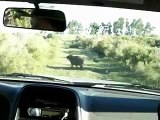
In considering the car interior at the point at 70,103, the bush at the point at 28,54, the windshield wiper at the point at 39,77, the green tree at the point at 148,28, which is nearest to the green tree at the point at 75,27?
the bush at the point at 28,54

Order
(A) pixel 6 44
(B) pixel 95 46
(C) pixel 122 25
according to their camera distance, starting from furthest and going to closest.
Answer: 1. (A) pixel 6 44
2. (B) pixel 95 46
3. (C) pixel 122 25

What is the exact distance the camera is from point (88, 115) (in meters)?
5.48

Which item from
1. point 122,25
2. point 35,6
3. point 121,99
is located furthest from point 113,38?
point 35,6

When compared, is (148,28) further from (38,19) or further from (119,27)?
(38,19)

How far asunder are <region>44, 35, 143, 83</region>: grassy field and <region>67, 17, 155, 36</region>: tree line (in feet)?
1.14

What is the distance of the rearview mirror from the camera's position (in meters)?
4.99

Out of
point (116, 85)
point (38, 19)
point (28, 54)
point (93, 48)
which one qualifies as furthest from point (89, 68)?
point (38, 19)

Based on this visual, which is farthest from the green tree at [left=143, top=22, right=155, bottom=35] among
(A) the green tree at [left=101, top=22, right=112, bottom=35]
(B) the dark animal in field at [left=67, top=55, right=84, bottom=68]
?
(B) the dark animal in field at [left=67, top=55, right=84, bottom=68]

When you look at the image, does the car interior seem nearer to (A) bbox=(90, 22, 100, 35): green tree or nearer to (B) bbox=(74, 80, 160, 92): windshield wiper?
(B) bbox=(74, 80, 160, 92): windshield wiper

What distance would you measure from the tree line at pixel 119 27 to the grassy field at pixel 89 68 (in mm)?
349

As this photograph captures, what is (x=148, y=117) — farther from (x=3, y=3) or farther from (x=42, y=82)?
(x=3, y=3)

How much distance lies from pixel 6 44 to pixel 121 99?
6.52ft

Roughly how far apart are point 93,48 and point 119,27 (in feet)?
2.17

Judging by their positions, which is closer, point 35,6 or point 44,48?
point 35,6
